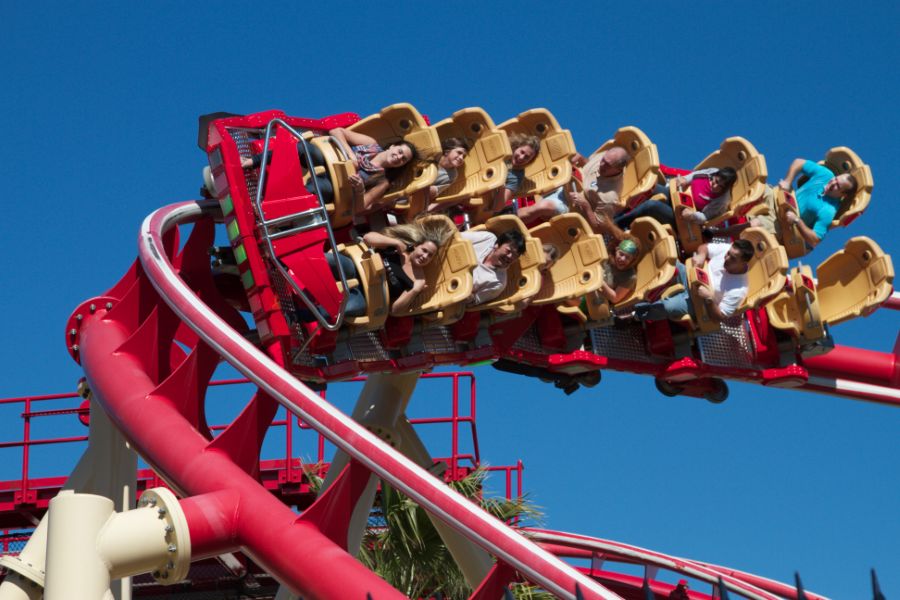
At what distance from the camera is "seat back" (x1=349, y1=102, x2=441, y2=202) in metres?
9.00

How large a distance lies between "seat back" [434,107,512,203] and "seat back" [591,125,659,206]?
94 cm

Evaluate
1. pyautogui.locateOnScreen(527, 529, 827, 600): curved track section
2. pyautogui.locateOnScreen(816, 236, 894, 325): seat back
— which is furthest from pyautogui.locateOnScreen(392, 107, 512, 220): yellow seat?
pyautogui.locateOnScreen(527, 529, 827, 600): curved track section

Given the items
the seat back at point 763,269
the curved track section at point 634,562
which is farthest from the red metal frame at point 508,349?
the curved track section at point 634,562

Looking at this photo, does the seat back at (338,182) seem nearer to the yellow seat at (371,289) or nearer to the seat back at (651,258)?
the yellow seat at (371,289)

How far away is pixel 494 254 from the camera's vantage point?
29.6 ft

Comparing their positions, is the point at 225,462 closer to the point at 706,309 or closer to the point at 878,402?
the point at 706,309

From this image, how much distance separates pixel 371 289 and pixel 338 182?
64 cm

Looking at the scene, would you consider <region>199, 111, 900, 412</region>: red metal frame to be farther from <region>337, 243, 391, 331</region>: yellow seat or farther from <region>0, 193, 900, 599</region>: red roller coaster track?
<region>0, 193, 900, 599</region>: red roller coaster track

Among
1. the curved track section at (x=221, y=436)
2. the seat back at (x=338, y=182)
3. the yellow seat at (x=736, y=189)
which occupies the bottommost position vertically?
the curved track section at (x=221, y=436)

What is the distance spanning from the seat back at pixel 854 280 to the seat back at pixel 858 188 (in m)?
0.16

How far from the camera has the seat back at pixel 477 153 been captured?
30.7ft

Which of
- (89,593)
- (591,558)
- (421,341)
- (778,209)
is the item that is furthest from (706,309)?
(89,593)

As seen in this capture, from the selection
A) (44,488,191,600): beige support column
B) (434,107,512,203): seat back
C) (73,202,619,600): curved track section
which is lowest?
(44,488,191,600): beige support column

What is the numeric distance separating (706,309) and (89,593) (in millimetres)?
4386
